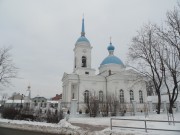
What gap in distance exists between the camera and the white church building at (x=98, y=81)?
3036cm

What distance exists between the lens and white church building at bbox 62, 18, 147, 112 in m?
30.4

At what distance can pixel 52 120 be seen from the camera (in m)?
14.0

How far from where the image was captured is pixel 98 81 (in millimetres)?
32625

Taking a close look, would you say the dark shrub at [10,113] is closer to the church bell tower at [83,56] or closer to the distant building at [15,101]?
the distant building at [15,101]

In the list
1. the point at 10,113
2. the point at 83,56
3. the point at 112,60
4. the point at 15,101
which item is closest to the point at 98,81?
the point at 112,60

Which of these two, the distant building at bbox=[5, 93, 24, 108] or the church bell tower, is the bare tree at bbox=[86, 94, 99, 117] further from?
the church bell tower

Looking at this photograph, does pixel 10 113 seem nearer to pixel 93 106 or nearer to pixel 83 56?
pixel 93 106

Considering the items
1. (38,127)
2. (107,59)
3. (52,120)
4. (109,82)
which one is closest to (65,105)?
(52,120)

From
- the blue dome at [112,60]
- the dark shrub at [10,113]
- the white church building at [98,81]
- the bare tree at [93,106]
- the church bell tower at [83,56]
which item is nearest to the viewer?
the dark shrub at [10,113]

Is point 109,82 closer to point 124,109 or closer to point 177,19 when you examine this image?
point 124,109

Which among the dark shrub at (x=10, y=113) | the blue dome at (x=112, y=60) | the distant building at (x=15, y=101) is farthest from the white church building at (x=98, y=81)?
the dark shrub at (x=10, y=113)

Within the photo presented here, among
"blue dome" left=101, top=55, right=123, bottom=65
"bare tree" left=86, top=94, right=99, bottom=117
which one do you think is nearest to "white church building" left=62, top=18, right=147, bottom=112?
"blue dome" left=101, top=55, right=123, bottom=65

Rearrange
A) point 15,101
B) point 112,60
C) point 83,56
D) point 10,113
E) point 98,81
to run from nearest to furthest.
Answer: point 10,113
point 98,81
point 83,56
point 112,60
point 15,101

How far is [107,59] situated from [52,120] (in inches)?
978
